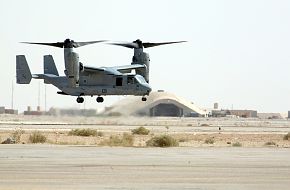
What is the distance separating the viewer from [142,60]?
91.6 m

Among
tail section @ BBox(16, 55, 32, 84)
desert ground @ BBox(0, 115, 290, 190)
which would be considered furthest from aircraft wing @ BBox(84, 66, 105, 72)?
desert ground @ BBox(0, 115, 290, 190)

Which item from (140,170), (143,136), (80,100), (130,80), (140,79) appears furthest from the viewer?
(80,100)

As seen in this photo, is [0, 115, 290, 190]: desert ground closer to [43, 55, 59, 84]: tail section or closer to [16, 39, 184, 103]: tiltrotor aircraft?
[16, 39, 184, 103]: tiltrotor aircraft

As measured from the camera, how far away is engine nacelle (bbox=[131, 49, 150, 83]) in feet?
296

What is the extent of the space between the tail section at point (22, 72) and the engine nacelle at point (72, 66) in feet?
59.4

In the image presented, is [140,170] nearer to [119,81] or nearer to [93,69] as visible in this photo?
[119,81]

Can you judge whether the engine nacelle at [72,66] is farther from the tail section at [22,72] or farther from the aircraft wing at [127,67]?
the tail section at [22,72]

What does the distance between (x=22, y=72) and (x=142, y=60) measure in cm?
1628

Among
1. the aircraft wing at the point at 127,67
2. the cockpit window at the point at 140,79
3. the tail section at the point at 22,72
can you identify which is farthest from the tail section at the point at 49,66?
the cockpit window at the point at 140,79

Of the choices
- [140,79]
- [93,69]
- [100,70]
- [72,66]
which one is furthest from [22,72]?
[72,66]

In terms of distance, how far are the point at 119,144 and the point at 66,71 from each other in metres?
28.3

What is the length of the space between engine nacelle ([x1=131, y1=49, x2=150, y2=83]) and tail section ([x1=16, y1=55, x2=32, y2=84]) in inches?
550

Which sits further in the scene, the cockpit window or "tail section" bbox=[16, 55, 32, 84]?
"tail section" bbox=[16, 55, 32, 84]

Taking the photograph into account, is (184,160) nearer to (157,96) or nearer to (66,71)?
(66,71)
